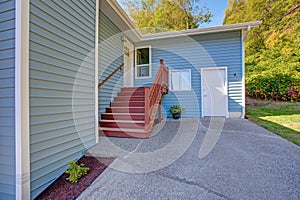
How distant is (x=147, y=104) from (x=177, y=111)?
3040 millimetres

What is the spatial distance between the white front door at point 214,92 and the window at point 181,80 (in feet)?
1.88

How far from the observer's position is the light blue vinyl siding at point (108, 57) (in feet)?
14.8

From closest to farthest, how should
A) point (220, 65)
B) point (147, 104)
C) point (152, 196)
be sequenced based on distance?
point (152, 196) → point (147, 104) → point (220, 65)

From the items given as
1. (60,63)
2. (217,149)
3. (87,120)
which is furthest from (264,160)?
(60,63)

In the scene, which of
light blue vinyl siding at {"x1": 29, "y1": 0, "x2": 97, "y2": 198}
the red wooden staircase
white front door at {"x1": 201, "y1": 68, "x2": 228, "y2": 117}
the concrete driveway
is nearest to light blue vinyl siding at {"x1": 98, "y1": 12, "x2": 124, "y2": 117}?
the red wooden staircase

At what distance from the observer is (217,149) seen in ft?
10.2

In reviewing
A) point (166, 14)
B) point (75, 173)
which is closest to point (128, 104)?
point (75, 173)

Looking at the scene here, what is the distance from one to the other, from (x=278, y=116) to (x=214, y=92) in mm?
2519

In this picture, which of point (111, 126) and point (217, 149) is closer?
point (217, 149)

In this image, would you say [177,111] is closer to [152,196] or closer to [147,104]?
[147,104]

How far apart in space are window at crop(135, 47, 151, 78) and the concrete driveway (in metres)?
4.05

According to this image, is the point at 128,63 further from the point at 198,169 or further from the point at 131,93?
the point at 198,169

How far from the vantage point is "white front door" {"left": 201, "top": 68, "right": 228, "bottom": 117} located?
6.42m

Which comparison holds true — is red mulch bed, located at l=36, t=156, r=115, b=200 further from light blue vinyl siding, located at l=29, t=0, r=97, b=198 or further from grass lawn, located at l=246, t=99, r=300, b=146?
grass lawn, located at l=246, t=99, r=300, b=146
